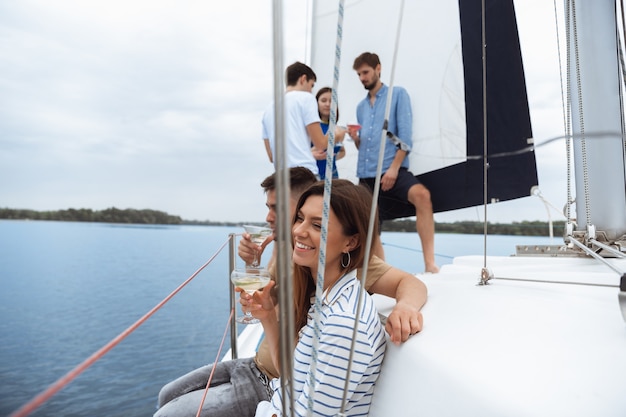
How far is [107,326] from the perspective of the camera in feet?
36.6

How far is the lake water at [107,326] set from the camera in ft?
18.1

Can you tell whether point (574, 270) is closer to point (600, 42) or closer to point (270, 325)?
point (600, 42)

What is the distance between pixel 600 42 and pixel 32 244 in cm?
4035

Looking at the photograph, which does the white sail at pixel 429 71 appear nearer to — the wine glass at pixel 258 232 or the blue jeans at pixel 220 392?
the wine glass at pixel 258 232

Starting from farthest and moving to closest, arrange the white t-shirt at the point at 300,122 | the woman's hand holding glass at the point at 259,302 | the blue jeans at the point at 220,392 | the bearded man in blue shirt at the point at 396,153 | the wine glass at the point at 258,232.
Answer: the bearded man in blue shirt at the point at 396,153 → the white t-shirt at the point at 300,122 → the wine glass at the point at 258,232 → the blue jeans at the point at 220,392 → the woman's hand holding glass at the point at 259,302

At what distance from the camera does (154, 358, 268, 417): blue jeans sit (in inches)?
49.9

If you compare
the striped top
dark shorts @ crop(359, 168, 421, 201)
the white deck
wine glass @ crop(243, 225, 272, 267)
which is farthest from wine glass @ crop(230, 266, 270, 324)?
dark shorts @ crop(359, 168, 421, 201)

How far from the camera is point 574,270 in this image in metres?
1.17

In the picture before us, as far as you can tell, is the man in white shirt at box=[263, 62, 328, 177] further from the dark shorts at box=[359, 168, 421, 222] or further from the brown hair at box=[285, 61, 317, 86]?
the dark shorts at box=[359, 168, 421, 222]

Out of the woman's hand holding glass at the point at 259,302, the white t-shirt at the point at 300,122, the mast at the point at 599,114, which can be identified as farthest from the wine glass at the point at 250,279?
the white t-shirt at the point at 300,122

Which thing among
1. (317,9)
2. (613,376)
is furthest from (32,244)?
(613,376)

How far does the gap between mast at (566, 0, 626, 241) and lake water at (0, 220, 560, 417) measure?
1.60 feet

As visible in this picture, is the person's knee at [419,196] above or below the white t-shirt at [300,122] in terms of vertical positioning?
below

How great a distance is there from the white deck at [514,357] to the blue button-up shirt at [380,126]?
1356 mm
